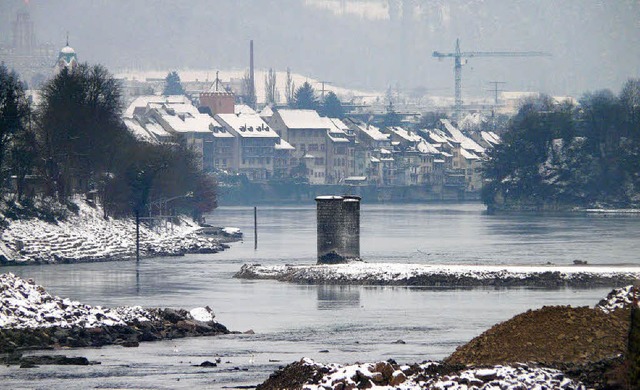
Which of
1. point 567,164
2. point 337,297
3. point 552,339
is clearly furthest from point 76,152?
point 567,164

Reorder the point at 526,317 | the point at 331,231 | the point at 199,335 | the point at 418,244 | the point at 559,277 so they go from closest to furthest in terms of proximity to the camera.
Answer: the point at 526,317
the point at 199,335
the point at 559,277
the point at 331,231
the point at 418,244

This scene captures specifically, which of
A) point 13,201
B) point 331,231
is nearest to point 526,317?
point 331,231

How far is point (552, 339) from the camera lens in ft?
91.8

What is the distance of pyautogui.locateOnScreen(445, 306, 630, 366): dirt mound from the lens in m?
27.6

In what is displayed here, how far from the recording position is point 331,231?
70.0 m

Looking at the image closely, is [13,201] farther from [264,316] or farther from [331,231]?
[264,316]

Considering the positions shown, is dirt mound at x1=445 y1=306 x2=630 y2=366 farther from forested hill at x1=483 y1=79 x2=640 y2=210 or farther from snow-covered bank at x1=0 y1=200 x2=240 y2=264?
forested hill at x1=483 y1=79 x2=640 y2=210

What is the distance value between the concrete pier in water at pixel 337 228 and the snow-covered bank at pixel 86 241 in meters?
21.4

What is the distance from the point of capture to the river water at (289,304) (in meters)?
37.4

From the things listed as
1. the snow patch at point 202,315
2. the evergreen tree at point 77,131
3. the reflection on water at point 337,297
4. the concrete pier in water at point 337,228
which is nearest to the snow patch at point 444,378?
the snow patch at point 202,315

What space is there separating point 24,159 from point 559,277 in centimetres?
4116

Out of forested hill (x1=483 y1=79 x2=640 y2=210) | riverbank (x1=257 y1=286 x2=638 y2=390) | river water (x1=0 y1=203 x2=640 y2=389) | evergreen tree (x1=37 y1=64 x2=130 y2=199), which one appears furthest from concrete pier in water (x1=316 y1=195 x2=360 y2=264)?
forested hill (x1=483 y1=79 x2=640 y2=210)

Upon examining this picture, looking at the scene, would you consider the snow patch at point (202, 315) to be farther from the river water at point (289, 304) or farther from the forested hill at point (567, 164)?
the forested hill at point (567, 164)

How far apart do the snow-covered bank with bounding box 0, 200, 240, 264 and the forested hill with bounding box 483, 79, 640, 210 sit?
8644 centimetres
